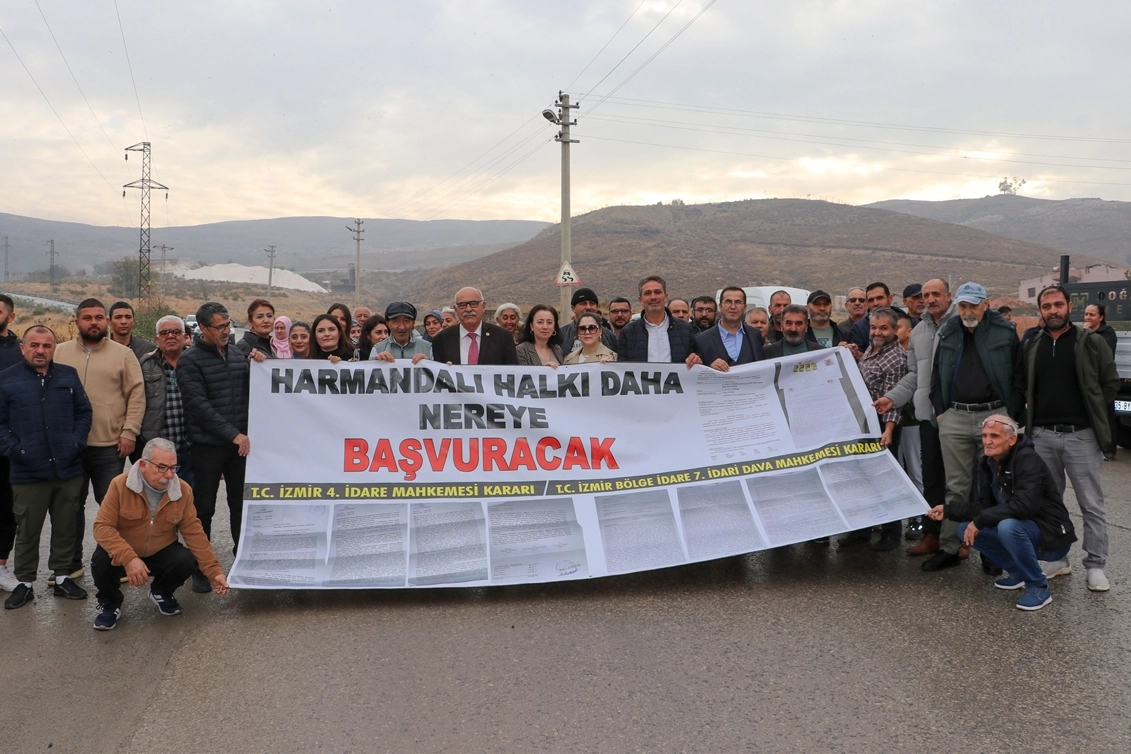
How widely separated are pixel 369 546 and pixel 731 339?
11.3 feet

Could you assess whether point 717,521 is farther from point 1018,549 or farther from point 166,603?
point 166,603

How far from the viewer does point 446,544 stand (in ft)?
17.9

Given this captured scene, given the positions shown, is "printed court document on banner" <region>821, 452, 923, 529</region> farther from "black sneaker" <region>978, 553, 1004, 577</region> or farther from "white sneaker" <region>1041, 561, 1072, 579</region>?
"white sneaker" <region>1041, 561, 1072, 579</region>

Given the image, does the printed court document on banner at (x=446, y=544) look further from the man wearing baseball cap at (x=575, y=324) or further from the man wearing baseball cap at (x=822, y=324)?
the man wearing baseball cap at (x=822, y=324)

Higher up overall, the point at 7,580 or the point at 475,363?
the point at 475,363

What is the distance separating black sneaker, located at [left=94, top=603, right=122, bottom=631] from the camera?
16.4 feet

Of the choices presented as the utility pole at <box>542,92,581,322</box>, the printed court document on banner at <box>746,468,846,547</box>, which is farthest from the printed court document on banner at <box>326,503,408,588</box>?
the utility pole at <box>542,92,581,322</box>

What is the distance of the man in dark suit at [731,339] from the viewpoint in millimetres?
6910

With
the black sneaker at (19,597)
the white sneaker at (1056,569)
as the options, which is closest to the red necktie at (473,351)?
the black sneaker at (19,597)

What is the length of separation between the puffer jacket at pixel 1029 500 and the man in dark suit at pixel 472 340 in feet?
11.9

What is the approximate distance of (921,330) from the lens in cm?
642

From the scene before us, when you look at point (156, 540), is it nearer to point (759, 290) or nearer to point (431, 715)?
point (431, 715)

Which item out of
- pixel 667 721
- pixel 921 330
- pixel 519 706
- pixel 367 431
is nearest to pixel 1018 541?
pixel 921 330

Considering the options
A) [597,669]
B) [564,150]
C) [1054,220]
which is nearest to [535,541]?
[597,669]
